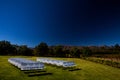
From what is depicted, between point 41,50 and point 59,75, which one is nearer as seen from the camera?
point 59,75

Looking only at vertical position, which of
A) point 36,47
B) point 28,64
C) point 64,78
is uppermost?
point 36,47

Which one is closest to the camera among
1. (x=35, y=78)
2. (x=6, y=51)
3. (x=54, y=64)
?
(x=35, y=78)

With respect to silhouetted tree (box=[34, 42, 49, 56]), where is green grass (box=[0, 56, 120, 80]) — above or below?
below

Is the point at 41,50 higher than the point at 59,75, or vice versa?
the point at 41,50

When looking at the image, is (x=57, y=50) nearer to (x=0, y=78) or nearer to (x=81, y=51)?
(x=81, y=51)

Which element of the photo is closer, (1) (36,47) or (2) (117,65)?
(2) (117,65)

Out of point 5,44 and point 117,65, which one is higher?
point 5,44

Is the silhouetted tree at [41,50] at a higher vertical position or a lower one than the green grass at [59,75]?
higher

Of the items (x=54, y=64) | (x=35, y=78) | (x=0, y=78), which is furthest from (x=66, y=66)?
(x=0, y=78)

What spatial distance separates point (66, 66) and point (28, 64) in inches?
396

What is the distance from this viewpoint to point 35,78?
25250 mm

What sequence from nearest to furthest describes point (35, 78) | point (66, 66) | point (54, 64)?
point (35, 78)
point (66, 66)
point (54, 64)

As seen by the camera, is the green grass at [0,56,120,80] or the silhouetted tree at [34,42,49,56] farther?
the silhouetted tree at [34,42,49,56]

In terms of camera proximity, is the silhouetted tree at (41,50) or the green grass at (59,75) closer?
the green grass at (59,75)
